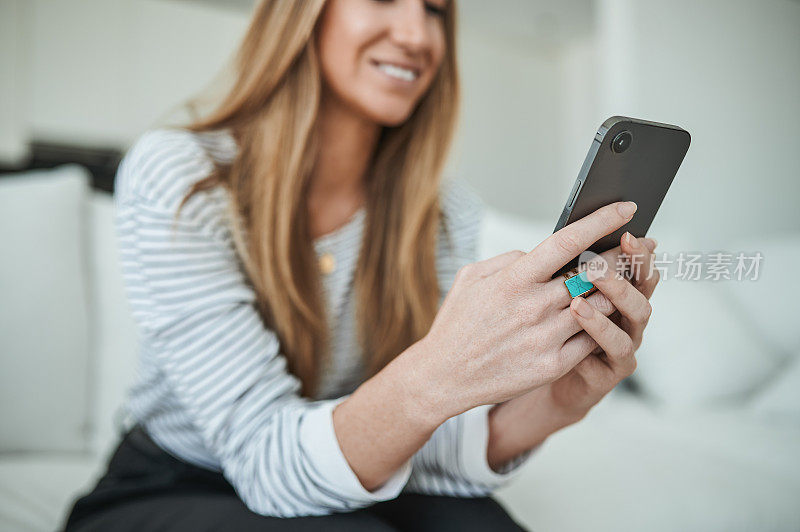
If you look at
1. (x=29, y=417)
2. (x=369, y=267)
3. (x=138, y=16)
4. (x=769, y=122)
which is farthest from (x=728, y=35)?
(x=138, y=16)

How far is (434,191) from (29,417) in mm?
731

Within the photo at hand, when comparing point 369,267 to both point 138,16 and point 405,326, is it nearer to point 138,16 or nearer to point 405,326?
point 405,326

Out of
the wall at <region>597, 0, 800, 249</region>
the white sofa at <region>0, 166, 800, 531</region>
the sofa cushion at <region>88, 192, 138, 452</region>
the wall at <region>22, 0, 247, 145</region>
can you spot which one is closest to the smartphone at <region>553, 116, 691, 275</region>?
the wall at <region>597, 0, 800, 249</region>

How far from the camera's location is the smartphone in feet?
1.17

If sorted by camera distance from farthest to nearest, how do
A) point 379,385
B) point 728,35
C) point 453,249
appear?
point 453,249 → point 728,35 → point 379,385

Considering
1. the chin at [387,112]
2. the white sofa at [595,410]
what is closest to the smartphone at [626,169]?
the white sofa at [595,410]

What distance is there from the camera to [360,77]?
685mm

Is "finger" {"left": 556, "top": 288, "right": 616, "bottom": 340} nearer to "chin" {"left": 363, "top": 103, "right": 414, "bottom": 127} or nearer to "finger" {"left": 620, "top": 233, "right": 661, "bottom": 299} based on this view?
"finger" {"left": 620, "top": 233, "right": 661, "bottom": 299}

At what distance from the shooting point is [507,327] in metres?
0.38

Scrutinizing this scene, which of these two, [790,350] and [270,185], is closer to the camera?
[270,185]

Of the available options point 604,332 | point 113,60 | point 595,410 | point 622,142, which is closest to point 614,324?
point 604,332

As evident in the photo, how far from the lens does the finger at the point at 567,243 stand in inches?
13.8

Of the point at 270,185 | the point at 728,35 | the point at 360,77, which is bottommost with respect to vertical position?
the point at 270,185

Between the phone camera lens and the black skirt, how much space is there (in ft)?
1.21
